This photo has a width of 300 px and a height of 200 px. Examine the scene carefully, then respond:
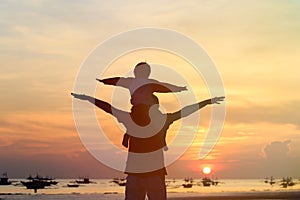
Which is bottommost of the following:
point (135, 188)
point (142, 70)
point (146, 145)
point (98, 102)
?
point (135, 188)

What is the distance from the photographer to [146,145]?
7.63 metres

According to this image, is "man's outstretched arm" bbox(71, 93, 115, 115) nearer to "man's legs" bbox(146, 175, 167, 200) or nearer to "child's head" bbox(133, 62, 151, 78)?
"child's head" bbox(133, 62, 151, 78)

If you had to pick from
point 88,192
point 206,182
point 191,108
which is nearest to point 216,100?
point 191,108

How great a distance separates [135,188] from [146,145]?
49cm

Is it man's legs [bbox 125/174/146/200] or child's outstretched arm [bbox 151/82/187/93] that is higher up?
child's outstretched arm [bbox 151/82/187/93]

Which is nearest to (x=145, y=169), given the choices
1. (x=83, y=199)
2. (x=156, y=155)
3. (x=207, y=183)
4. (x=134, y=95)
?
(x=156, y=155)

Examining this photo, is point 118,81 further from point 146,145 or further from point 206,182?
point 206,182

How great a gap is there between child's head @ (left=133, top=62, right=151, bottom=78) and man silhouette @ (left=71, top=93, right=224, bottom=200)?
27 centimetres

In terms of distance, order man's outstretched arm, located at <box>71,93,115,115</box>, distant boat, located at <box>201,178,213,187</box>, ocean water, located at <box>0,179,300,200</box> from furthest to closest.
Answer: distant boat, located at <box>201,178,213,187</box> < ocean water, located at <box>0,179,300,200</box> < man's outstretched arm, located at <box>71,93,115,115</box>

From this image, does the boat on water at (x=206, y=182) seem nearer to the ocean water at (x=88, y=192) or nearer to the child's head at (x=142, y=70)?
the ocean water at (x=88, y=192)

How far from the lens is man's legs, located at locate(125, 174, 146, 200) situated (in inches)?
302

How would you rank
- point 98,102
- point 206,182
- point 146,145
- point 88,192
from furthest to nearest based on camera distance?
1. point 206,182
2. point 88,192
3. point 98,102
4. point 146,145

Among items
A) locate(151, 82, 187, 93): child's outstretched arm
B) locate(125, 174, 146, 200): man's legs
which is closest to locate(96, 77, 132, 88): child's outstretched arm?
locate(151, 82, 187, 93): child's outstretched arm

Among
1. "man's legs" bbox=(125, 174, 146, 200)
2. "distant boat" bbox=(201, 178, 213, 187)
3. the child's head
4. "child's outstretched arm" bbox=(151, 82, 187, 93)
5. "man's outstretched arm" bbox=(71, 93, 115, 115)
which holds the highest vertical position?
"distant boat" bbox=(201, 178, 213, 187)
